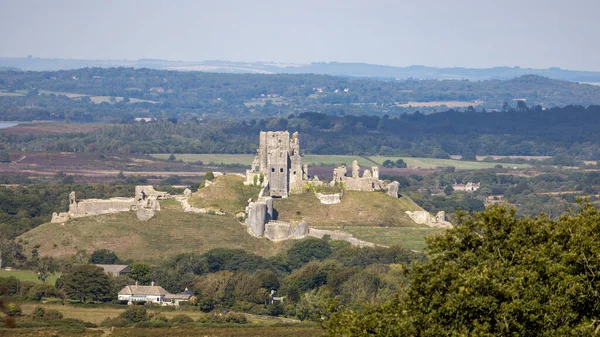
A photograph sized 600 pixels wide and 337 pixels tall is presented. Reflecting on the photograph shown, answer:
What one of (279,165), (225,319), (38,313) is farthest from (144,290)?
(279,165)

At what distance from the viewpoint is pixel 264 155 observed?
301 ft

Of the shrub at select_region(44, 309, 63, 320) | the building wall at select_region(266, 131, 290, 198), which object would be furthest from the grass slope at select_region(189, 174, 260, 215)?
the shrub at select_region(44, 309, 63, 320)

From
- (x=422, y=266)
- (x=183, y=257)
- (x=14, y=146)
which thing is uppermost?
(x=422, y=266)

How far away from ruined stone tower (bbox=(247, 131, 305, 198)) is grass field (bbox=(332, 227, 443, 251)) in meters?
4.85

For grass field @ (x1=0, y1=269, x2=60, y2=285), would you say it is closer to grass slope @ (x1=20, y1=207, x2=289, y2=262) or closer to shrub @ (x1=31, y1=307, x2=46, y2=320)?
grass slope @ (x1=20, y1=207, x2=289, y2=262)

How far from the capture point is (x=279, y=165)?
8956 centimetres

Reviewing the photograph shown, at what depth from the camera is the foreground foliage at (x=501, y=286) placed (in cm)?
3328

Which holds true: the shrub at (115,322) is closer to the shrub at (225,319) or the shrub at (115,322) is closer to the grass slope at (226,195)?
the shrub at (225,319)

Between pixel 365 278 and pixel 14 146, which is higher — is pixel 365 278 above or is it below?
above

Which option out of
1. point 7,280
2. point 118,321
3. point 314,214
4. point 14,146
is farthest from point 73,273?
Result: point 14,146

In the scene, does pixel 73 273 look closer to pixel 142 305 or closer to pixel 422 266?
pixel 142 305

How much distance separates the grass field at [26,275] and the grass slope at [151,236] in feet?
14.8

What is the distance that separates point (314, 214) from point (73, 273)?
70.0 feet

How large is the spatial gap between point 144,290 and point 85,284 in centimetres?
359
